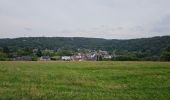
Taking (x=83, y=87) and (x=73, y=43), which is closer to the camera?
(x=83, y=87)

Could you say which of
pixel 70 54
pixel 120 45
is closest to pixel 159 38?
pixel 120 45

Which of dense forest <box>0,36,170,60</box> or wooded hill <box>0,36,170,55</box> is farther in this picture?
wooded hill <box>0,36,170,55</box>

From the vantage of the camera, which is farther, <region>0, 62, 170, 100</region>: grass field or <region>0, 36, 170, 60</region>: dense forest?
<region>0, 36, 170, 60</region>: dense forest

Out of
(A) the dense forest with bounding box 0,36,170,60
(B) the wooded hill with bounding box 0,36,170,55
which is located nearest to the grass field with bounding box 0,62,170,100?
(A) the dense forest with bounding box 0,36,170,60

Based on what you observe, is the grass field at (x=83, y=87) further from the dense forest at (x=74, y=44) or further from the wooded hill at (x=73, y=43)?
the wooded hill at (x=73, y=43)

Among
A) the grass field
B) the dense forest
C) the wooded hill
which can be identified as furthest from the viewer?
the wooded hill

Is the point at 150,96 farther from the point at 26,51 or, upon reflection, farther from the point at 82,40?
the point at 82,40

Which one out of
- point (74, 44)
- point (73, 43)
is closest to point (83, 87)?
point (74, 44)

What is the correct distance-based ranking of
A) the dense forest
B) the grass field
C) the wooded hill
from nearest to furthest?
the grass field
the dense forest
the wooded hill

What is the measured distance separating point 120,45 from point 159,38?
35758mm

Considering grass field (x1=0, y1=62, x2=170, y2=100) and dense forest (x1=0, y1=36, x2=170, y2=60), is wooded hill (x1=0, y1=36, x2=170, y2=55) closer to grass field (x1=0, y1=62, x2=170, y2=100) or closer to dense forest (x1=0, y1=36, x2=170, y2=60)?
dense forest (x1=0, y1=36, x2=170, y2=60)

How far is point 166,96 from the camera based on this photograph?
1412 cm

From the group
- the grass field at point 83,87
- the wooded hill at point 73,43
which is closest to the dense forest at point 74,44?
the wooded hill at point 73,43

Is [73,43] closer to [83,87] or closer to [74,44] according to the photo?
[74,44]
